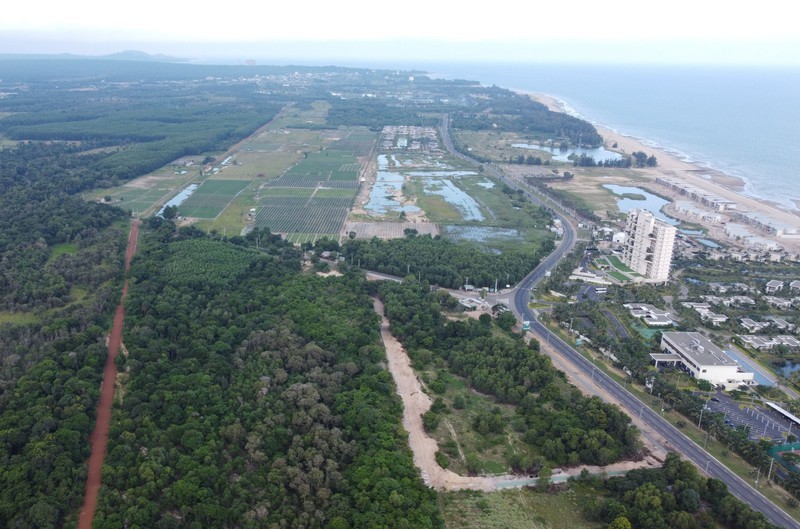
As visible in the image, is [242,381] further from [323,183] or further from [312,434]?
[323,183]

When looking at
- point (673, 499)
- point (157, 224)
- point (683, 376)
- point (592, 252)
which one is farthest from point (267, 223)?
point (673, 499)

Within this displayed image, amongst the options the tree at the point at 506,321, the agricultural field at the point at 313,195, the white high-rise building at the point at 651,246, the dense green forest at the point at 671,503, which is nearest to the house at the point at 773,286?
the white high-rise building at the point at 651,246

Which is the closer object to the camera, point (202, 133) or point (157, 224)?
point (157, 224)

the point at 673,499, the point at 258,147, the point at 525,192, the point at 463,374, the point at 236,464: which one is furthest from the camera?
the point at 258,147

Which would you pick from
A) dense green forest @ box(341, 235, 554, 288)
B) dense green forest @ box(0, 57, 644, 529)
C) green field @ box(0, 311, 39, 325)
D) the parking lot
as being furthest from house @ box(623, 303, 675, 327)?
green field @ box(0, 311, 39, 325)

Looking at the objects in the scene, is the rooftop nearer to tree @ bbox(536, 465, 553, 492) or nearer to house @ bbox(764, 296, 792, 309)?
house @ bbox(764, 296, 792, 309)

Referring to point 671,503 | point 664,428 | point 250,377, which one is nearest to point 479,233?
point 664,428

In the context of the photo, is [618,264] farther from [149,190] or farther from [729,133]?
[729,133]

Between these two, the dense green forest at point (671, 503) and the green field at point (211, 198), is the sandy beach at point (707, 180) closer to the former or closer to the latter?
the dense green forest at point (671, 503)
